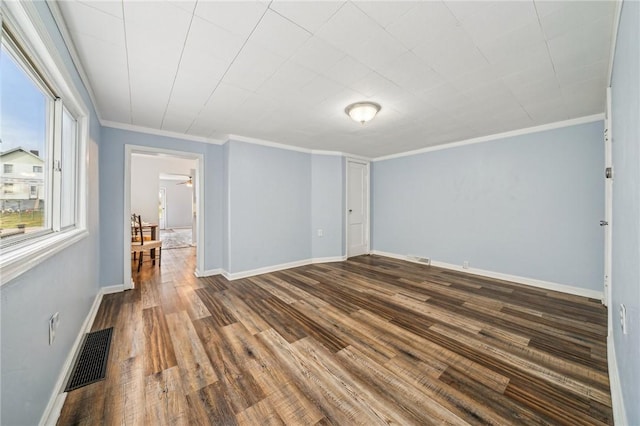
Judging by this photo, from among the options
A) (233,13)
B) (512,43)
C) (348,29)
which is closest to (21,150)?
(233,13)

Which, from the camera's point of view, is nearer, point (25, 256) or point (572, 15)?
point (25, 256)

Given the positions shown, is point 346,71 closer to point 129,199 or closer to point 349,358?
point 349,358

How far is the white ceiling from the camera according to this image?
1479 millimetres

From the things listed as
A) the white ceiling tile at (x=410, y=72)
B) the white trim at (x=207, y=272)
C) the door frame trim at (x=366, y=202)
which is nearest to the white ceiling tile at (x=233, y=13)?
the white ceiling tile at (x=410, y=72)

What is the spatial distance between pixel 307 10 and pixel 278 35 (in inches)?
12.0

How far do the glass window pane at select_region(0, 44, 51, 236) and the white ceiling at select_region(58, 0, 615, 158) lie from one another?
577 millimetres

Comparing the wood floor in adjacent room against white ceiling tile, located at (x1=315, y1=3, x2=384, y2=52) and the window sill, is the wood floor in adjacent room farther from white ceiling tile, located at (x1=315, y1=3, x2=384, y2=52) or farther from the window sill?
white ceiling tile, located at (x1=315, y1=3, x2=384, y2=52)

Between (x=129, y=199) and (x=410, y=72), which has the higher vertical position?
(x=410, y=72)

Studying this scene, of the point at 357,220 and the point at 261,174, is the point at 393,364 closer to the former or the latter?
the point at 261,174

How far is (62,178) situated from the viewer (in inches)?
76.7

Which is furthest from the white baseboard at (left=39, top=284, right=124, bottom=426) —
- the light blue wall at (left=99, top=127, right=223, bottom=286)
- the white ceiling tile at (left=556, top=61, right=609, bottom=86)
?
the white ceiling tile at (left=556, top=61, right=609, bottom=86)

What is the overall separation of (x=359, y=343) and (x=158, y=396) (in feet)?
4.87

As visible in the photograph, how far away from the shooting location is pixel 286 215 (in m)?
4.58

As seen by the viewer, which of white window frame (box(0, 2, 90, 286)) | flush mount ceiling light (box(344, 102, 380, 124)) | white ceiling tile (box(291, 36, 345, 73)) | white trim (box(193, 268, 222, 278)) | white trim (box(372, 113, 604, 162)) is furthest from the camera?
white trim (box(193, 268, 222, 278))
